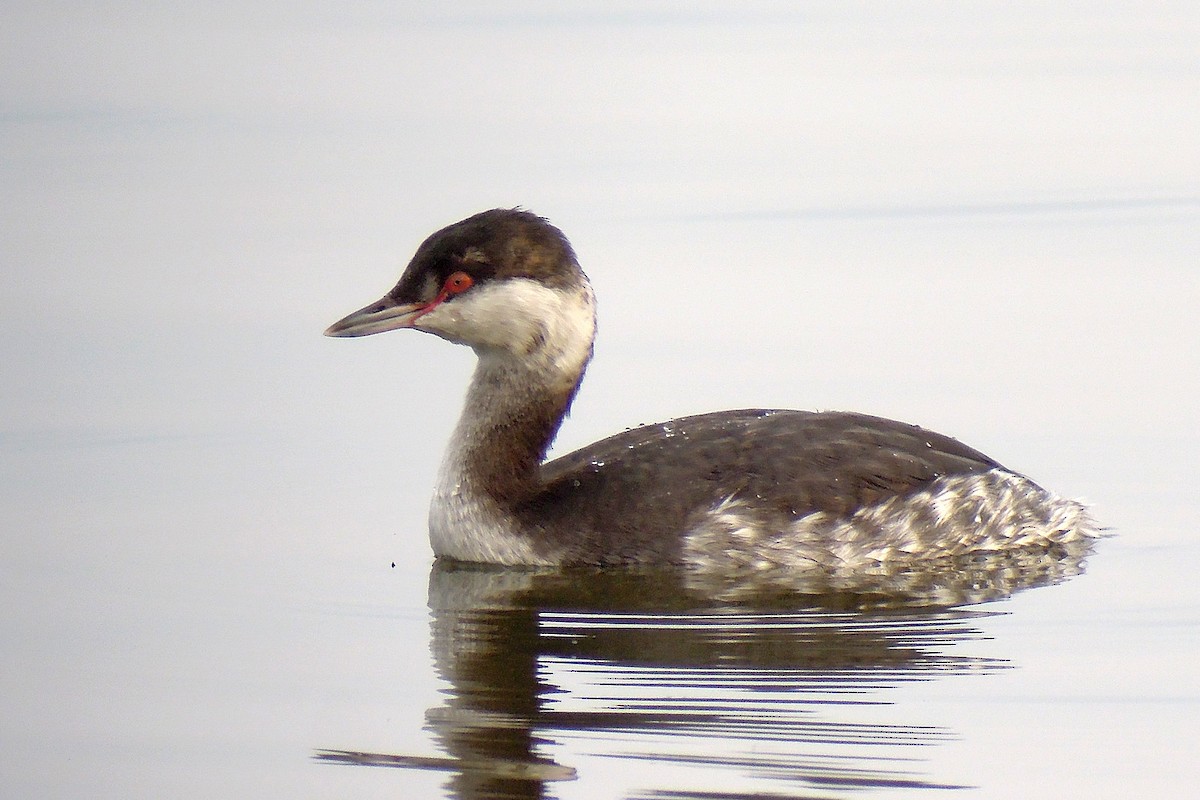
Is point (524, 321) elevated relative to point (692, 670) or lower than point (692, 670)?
elevated

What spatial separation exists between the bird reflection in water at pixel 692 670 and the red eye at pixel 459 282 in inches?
45.4

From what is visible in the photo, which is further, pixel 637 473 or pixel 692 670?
pixel 637 473

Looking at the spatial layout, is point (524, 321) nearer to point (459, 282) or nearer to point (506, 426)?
point (459, 282)

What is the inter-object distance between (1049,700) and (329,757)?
7.58ft

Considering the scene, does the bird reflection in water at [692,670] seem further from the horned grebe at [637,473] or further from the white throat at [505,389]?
the white throat at [505,389]

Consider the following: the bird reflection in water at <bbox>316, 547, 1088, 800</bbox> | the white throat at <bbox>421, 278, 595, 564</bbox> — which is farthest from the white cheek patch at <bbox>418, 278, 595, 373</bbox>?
the bird reflection in water at <bbox>316, 547, 1088, 800</bbox>

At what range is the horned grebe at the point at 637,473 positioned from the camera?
32.7 ft

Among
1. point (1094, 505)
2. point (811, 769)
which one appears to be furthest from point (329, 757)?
point (1094, 505)

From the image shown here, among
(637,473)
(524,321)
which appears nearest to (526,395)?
(524,321)

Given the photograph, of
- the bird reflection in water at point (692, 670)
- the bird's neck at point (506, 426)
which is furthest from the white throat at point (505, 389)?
the bird reflection in water at point (692, 670)

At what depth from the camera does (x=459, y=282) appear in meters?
10.4

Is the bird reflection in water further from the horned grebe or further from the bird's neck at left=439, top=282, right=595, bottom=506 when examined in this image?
the bird's neck at left=439, top=282, right=595, bottom=506

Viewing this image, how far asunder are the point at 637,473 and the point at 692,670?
6.51 feet

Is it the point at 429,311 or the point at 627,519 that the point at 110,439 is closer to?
the point at 429,311
